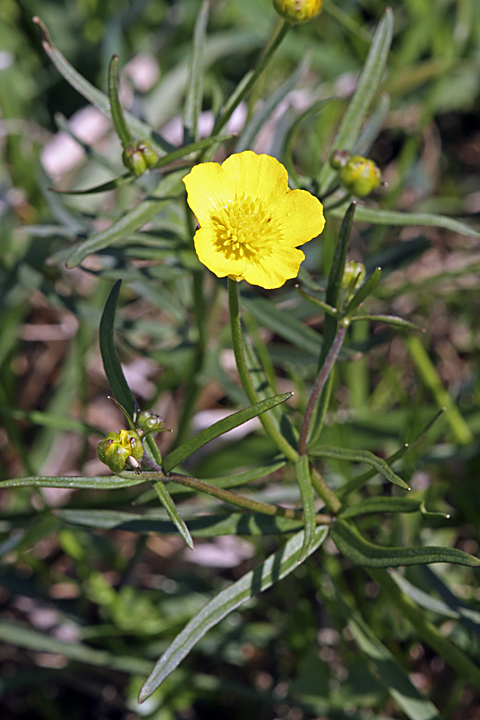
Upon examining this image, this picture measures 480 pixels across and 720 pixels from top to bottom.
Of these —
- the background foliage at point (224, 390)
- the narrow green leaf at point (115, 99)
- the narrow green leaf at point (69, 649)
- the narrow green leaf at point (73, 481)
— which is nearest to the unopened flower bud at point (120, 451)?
the narrow green leaf at point (73, 481)

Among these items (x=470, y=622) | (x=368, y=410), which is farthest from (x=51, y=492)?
(x=470, y=622)

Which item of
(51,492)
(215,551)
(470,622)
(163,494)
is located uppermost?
(163,494)

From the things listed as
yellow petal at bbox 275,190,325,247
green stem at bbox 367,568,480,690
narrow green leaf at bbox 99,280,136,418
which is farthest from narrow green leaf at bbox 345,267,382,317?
green stem at bbox 367,568,480,690

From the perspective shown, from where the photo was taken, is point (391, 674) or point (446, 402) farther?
point (446, 402)

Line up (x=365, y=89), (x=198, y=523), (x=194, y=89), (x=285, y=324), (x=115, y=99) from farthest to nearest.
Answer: (x=285, y=324) < (x=365, y=89) < (x=194, y=89) < (x=198, y=523) < (x=115, y=99)

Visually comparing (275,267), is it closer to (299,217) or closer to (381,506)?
(299,217)

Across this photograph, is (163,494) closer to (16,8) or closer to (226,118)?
(226,118)

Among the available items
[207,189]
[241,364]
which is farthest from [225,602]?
[207,189]
